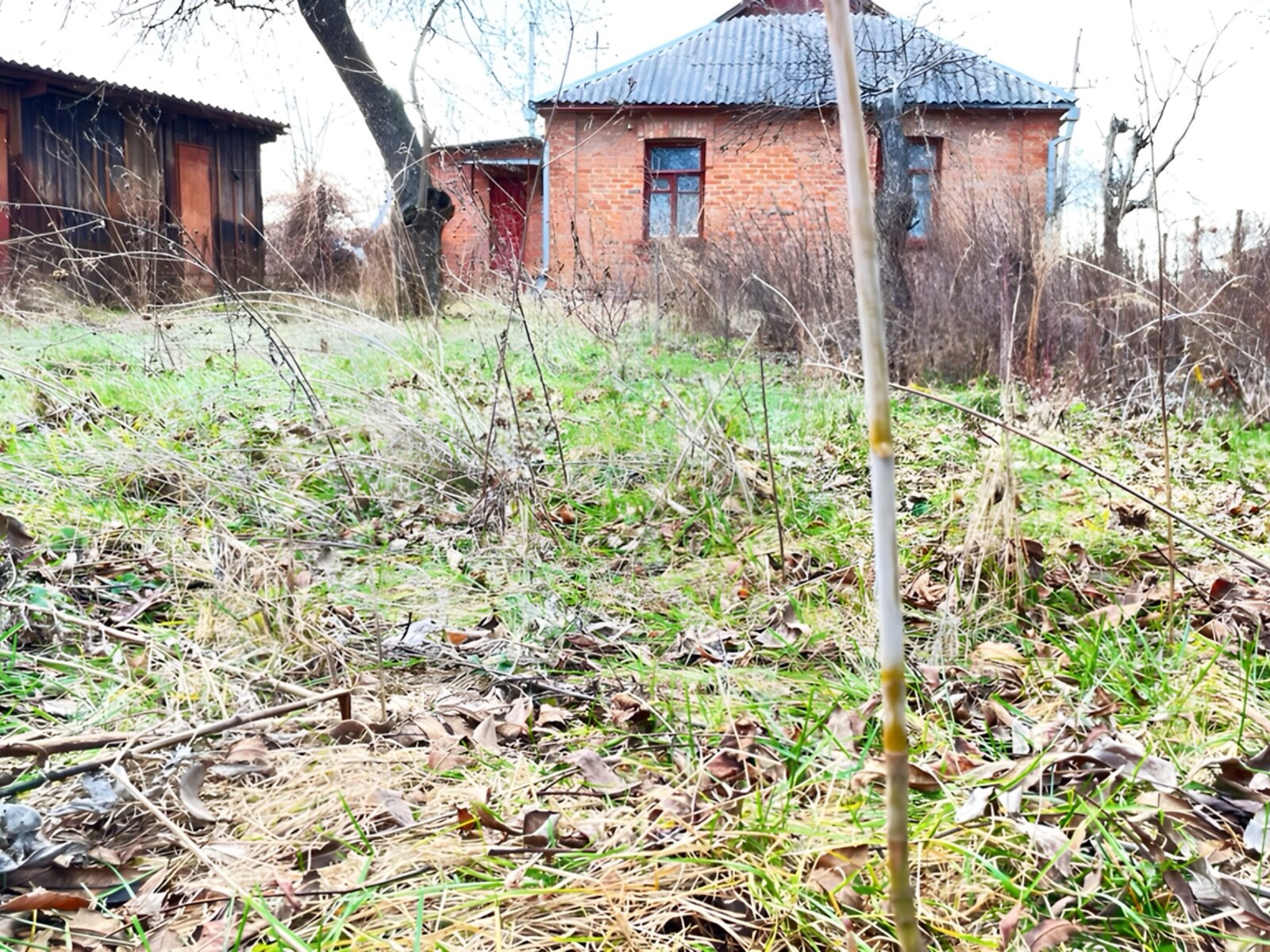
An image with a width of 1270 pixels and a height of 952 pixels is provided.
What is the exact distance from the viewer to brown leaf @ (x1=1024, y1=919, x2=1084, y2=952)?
99 cm

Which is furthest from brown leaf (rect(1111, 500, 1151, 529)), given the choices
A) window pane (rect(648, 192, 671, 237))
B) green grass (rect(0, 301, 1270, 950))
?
window pane (rect(648, 192, 671, 237))

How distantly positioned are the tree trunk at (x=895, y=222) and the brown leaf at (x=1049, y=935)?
5.61 meters

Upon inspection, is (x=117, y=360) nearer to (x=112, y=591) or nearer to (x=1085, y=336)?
(x=112, y=591)

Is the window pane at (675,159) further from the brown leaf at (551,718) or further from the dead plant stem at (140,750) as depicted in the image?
the dead plant stem at (140,750)

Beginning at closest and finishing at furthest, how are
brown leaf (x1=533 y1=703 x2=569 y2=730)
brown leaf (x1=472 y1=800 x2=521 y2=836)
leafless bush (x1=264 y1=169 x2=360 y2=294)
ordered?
brown leaf (x1=472 y1=800 x2=521 y2=836)
brown leaf (x1=533 y1=703 x2=569 y2=730)
leafless bush (x1=264 y1=169 x2=360 y2=294)

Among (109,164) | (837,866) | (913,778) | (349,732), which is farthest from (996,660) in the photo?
(109,164)

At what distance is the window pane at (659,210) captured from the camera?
15.1 meters

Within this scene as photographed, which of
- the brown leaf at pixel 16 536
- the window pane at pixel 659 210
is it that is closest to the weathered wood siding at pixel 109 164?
the window pane at pixel 659 210

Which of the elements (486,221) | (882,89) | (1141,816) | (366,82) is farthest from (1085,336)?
(366,82)

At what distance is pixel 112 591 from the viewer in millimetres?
2191

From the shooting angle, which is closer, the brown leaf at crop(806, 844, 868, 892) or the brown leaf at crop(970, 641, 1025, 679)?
the brown leaf at crop(806, 844, 868, 892)

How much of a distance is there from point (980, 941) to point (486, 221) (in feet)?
9.98

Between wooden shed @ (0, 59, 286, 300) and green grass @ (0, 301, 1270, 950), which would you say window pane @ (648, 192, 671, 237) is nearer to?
wooden shed @ (0, 59, 286, 300)

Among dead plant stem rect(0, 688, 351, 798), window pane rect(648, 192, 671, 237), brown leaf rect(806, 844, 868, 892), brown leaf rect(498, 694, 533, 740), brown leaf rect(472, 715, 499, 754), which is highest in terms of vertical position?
window pane rect(648, 192, 671, 237)
